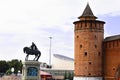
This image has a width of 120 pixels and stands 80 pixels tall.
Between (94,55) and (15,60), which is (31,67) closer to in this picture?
(94,55)

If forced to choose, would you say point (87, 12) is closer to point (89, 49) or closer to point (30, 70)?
point (89, 49)

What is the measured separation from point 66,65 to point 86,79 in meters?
Result: 34.7

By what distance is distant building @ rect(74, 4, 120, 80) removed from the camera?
40.9m

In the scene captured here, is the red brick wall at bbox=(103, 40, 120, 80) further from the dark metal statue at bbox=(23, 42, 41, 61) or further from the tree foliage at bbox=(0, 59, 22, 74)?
the tree foliage at bbox=(0, 59, 22, 74)

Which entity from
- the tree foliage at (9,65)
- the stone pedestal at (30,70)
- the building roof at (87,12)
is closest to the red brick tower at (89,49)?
the building roof at (87,12)

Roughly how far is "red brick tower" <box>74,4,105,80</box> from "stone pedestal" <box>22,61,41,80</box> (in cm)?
1312

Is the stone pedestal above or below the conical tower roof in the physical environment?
below

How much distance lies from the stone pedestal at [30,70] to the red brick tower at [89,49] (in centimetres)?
1312

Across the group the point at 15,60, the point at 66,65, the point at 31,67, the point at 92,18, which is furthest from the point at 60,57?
the point at 31,67

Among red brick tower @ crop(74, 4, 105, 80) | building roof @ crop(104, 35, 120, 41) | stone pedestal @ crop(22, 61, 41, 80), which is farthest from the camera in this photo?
red brick tower @ crop(74, 4, 105, 80)

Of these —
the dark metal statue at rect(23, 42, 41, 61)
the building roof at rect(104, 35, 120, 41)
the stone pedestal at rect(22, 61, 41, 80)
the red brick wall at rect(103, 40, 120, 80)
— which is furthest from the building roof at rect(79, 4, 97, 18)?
the stone pedestal at rect(22, 61, 41, 80)

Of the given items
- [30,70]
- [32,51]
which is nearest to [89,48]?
[32,51]

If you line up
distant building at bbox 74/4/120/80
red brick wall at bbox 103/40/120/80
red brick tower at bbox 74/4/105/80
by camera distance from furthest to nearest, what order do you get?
1. red brick tower at bbox 74/4/105/80
2. distant building at bbox 74/4/120/80
3. red brick wall at bbox 103/40/120/80

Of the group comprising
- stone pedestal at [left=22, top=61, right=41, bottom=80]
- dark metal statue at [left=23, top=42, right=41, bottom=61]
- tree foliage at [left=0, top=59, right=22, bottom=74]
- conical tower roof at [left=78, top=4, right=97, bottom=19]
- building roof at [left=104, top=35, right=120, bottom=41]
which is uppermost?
conical tower roof at [left=78, top=4, right=97, bottom=19]
